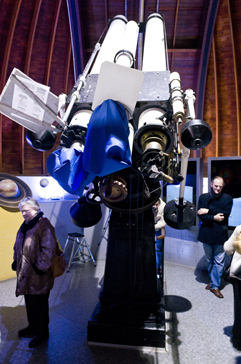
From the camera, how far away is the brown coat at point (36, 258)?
3.20 meters

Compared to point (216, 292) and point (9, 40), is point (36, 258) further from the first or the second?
point (9, 40)

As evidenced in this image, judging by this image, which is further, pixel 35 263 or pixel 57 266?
pixel 57 266

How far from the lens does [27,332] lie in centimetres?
349

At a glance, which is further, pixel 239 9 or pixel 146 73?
pixel 239 9

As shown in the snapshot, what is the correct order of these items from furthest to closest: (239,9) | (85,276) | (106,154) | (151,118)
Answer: (239,9) → (85,276) → (151,118) → (106,154)

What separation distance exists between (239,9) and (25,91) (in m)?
7.63

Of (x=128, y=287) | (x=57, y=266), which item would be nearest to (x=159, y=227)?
(x=128, y=287)

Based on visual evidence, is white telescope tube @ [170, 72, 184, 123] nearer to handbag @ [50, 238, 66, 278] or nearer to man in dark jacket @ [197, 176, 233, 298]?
handbag @ [50, 238, 66, 278]

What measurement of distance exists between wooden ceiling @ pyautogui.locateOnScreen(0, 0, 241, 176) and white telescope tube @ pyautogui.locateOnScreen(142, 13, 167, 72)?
14.2 feet

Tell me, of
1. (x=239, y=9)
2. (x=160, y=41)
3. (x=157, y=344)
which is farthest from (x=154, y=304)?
(x=239, y=9)

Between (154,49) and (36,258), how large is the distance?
281 centimetres

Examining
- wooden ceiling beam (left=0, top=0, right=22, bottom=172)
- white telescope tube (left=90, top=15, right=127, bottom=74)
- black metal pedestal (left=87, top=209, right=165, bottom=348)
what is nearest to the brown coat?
black metal pedestal (left=87, top=209, right=165, bottom=348)

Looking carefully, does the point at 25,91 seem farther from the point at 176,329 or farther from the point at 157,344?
the point at 176,329

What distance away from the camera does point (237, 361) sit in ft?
9.71
